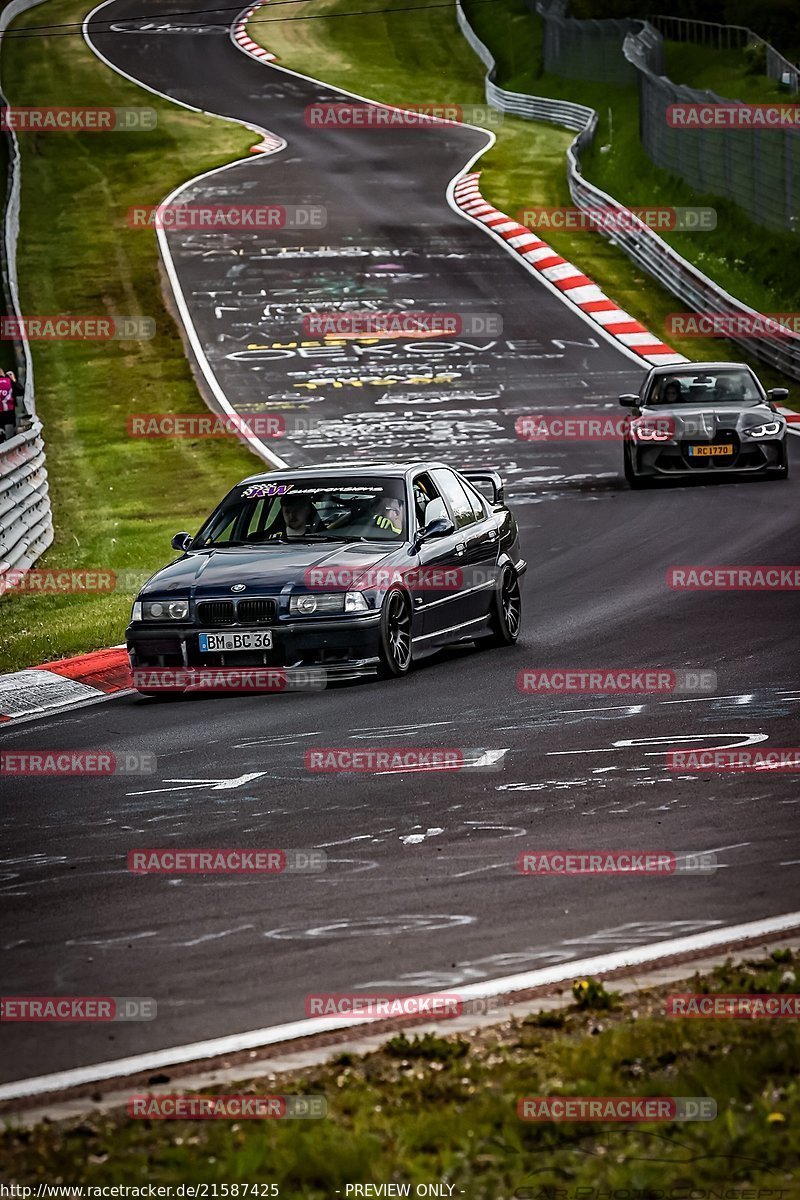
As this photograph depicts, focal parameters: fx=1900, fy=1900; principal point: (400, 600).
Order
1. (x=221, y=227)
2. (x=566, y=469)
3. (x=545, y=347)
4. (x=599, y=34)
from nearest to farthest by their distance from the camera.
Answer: (x=566, y=469), (x=545, y=347), (x=221, y=227), (x=599, y=34)

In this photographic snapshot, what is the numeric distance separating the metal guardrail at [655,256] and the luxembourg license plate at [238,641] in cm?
2060

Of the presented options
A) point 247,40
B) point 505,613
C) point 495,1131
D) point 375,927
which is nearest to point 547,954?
point 375,927

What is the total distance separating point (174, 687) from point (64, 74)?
5351 centimetres

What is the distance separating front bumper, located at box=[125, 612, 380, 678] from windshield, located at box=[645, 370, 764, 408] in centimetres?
1185

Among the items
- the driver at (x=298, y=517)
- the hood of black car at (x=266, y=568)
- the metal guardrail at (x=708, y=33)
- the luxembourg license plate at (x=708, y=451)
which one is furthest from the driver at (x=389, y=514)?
the metal guardrail at (x=708, y=33)

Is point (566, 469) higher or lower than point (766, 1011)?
lower

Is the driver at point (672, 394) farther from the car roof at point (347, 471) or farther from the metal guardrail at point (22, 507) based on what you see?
the car roof at point (347, 471)

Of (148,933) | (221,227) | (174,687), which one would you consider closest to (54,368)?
(221,227)

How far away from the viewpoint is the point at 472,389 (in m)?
31.7

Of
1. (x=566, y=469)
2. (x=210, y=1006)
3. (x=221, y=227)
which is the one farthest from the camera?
(x=221, y=227)

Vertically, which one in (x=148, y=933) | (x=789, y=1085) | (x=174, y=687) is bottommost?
(x=174, y=687)

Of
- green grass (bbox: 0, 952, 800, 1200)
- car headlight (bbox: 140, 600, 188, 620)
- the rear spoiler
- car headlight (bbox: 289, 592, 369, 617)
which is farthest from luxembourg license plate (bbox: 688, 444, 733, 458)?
green grass (bbox: 0, 952, 800, 1200)

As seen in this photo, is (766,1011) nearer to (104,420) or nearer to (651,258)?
(104,420)

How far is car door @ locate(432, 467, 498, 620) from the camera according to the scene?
13.8 m
